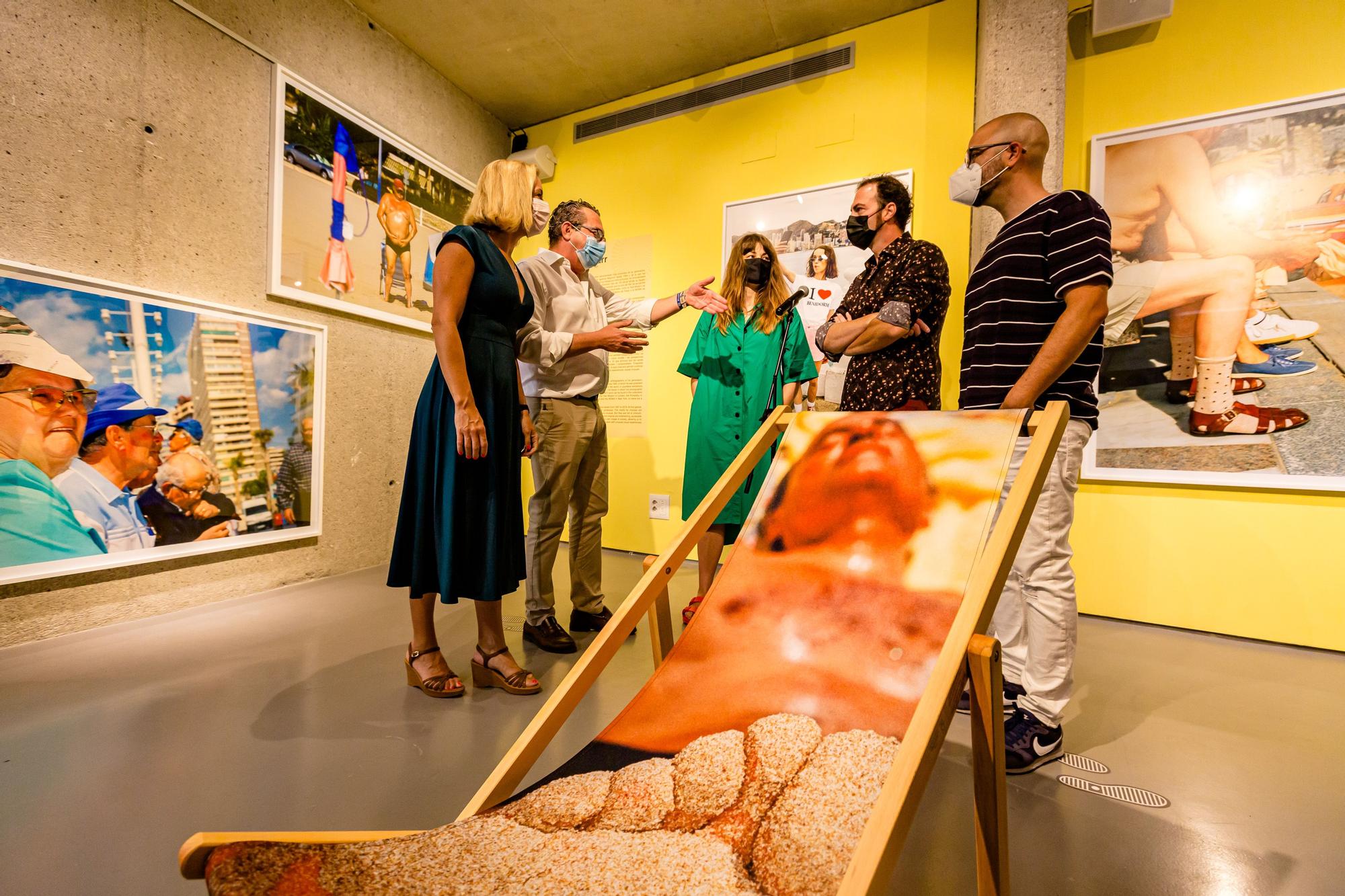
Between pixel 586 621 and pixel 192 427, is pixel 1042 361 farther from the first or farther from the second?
pixel 192 427

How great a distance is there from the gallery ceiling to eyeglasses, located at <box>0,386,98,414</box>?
2738 millimetres

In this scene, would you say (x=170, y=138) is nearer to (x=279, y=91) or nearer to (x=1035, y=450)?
(x=279, y=91)

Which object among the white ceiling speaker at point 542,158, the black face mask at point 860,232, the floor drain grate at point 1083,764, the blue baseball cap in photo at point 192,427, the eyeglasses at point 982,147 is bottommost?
the floor drain grate at point 1083,764

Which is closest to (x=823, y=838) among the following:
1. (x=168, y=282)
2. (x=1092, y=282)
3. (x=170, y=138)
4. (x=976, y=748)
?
(x=976, y=748)

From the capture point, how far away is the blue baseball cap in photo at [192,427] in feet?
8.62

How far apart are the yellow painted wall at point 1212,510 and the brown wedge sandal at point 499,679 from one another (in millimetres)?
2824

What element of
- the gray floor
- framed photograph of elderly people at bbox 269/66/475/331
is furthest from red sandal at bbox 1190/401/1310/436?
framed photograph of elderly people at bbox 269/66/475/331

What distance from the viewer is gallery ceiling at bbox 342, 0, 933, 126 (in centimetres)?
345

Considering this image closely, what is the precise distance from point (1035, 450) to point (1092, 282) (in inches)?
27.2

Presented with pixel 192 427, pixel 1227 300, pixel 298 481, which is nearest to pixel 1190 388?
pixel 1227 300

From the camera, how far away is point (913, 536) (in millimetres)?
1131

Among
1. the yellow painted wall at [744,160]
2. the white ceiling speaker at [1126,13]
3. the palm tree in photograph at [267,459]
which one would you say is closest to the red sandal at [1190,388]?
the yellow painted wall at [744,160]

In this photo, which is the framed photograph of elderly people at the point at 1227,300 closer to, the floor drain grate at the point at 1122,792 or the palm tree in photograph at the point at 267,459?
the floor drain grate at the point at 1122,792

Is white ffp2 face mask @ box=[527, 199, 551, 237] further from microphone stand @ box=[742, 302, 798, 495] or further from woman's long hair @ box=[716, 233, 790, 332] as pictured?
microphone stand @ box=[742, 302, 798, 495]
